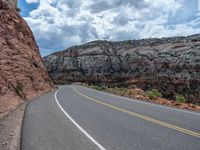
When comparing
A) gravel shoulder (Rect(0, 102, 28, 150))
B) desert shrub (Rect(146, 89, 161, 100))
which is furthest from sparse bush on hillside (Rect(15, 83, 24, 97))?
desert shrub (Rect(146, 89, 161, 100))

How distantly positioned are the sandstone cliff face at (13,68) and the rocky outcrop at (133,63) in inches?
1132

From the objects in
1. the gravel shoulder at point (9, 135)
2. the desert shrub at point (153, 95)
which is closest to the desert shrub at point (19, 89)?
the gravel shoulder at point (9, 135)

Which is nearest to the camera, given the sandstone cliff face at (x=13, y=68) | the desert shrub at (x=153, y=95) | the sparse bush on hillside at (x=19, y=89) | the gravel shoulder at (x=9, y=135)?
the gravel shoulder at (x=9, y=135)

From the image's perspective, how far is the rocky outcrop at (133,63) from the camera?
73.6 m

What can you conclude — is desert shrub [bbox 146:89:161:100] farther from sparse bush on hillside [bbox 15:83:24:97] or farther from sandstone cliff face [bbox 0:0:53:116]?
sparse bush on hillside [bbox 15:83:24:97]

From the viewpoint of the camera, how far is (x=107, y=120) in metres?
13.1

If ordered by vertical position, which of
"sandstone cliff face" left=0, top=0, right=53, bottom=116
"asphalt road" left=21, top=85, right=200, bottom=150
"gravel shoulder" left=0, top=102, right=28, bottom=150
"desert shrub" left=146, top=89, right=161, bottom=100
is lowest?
"desert shrub" left=146, top=89, right=161, bottom=100

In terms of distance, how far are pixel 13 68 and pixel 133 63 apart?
8277 cm

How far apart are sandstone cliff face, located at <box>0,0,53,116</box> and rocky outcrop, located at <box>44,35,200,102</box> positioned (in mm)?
28751

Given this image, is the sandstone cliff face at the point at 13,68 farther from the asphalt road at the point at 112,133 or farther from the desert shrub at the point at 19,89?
the asphalt road at the point at 112,133

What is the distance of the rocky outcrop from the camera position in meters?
73.6

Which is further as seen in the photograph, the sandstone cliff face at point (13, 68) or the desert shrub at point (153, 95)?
the desert shrub at point (153, 95)

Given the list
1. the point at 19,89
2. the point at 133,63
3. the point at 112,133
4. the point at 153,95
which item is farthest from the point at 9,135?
the point at 133,63

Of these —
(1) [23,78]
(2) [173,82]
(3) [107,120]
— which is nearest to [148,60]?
(2) [173,82]
